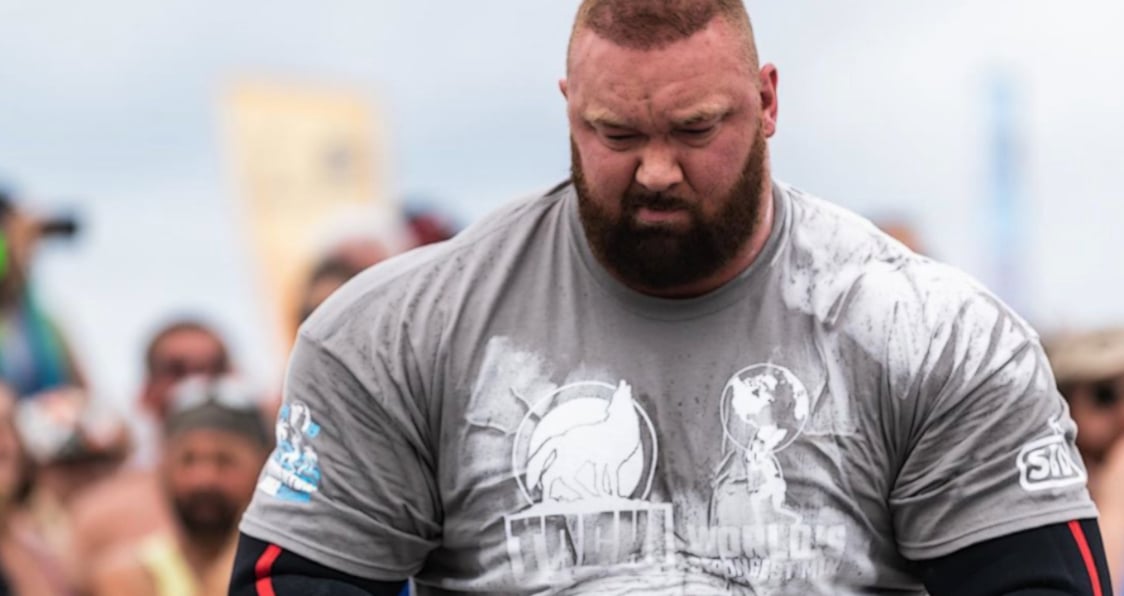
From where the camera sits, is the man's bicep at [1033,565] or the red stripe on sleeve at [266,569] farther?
the red stripe on sleeve at [266,569]

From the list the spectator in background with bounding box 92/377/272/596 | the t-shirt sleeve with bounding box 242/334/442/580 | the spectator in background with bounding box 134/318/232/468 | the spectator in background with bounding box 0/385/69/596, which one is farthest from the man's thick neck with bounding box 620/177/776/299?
the spectator in background with bounding box 134/318/232/468

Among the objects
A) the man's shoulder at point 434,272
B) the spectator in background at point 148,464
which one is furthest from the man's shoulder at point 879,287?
the spectator in background at point 148,464

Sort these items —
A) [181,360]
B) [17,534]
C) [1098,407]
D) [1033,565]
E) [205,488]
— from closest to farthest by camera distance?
[1033,565], [1098,407], [205,488], [17,534], [181,360]

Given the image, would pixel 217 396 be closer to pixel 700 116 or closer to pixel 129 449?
pixel 129 449

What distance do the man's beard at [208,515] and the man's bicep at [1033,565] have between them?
317 centimetres

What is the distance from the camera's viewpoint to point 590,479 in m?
3.61

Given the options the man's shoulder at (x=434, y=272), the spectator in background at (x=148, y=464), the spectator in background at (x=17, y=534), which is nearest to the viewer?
the man's shoulder at (x=434, y=272)

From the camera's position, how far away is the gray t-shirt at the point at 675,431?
3.59 metres

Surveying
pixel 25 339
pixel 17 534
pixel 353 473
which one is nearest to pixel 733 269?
pixel 353 473

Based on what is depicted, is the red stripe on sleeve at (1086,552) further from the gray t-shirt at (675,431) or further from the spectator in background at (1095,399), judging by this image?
the spectator in background at (1095,399)

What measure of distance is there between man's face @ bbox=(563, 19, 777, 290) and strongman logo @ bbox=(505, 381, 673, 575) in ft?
0.68

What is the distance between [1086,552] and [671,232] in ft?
2.57

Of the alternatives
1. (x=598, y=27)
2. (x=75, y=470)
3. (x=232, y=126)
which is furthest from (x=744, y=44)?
(x=232, y=126)

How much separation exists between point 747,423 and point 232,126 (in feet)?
17.8
